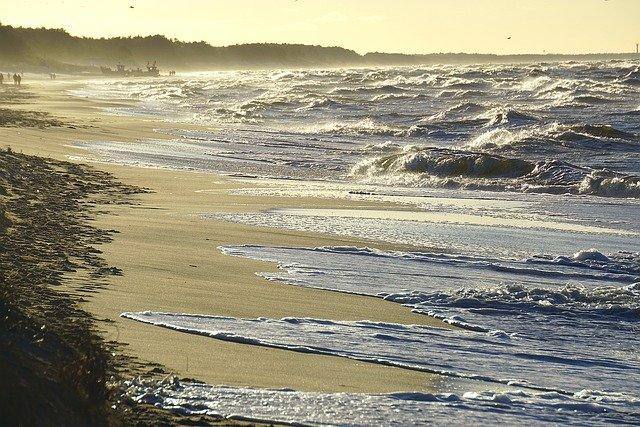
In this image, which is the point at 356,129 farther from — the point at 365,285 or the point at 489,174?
the point at 365,285

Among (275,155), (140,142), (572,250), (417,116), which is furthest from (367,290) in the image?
(417,116)

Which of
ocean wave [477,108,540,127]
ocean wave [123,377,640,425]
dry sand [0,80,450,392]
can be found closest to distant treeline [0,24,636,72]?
ocean wave [477,108,540,127]

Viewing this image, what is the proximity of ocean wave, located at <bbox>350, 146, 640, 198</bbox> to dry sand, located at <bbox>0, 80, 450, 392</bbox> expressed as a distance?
17.6ft

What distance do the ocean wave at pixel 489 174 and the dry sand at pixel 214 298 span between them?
5.36 meters

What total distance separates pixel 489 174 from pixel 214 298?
13.3 metres

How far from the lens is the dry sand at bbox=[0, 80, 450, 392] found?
4.85m

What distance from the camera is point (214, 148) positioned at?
2305 centimetres

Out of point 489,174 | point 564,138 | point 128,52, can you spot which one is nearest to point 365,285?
point 489,174

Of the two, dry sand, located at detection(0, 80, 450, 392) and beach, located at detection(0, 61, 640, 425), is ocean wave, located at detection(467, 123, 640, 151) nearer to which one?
beach, located at detection(0, 61, 640, 425)

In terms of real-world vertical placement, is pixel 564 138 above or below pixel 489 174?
above

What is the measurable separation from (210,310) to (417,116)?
106 ft

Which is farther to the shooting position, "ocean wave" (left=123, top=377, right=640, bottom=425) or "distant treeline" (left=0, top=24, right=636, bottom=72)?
"distant treeline" (left=0, top=24, right=636, bottom=72)

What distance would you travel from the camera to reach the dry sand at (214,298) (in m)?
4.85

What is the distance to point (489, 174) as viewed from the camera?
19234mm
